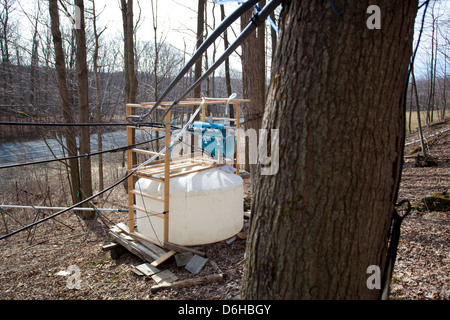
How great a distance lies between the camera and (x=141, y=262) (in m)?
5.73

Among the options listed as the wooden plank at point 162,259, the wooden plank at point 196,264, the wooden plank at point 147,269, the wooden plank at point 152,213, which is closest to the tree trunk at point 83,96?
the wooden plank at point 152,213

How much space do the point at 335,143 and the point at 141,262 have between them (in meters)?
4.93

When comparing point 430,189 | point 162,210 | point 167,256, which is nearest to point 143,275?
point 167,256

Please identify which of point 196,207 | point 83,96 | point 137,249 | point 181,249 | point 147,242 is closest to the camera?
point 181,249

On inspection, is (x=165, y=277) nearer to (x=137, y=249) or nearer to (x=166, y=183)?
(x=137, y=249)

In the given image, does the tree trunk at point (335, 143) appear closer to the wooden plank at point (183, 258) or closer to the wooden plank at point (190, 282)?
the wooden plank at point (190, 282)

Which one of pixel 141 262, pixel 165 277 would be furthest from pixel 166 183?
pixel 141 262

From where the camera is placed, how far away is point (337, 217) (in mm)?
1688

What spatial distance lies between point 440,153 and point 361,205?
479 inches

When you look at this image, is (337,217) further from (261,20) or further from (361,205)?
(261,20)

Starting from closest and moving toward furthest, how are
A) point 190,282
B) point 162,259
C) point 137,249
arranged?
point 190,282 → point 162,259 → point 137,249

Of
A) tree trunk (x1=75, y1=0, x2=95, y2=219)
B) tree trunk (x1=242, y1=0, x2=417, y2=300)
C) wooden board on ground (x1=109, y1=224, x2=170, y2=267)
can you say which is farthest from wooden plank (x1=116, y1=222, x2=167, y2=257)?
tree trunk (x1=242, y1=0, x2=417, y2=300)

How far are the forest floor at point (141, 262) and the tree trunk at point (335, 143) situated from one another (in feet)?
7.25

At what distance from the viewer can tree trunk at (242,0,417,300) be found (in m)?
1.65
